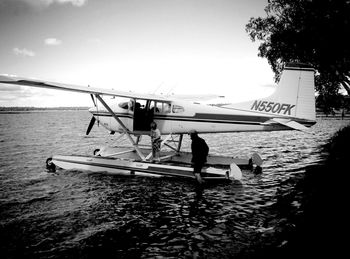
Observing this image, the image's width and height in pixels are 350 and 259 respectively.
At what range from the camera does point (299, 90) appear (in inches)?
368

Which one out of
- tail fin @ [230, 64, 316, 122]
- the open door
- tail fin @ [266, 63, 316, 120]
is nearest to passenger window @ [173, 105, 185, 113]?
the open door

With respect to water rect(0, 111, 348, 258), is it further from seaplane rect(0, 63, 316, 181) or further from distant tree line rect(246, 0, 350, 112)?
distant tree line rect(246, 0, 350, 112)

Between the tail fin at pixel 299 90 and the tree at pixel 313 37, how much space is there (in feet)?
18.0

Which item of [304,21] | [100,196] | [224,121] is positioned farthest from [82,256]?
[304,21]

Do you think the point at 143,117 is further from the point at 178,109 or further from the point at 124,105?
the point at 178,109

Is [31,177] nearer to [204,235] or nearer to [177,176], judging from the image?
[177,176]

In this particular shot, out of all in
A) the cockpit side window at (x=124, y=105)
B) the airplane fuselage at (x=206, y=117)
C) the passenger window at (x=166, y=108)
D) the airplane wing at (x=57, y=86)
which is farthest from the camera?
the cockpit side window at (x=124, y=105)

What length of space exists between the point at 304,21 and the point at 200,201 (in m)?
13.9

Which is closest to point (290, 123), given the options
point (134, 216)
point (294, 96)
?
point (294, 96)

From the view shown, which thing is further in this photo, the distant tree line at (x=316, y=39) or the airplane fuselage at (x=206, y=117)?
the distant tree line at (x=316, y=39)

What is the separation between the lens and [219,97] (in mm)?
13961

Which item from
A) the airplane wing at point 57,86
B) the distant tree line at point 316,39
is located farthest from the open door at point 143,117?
the distant tree line at point 316,39

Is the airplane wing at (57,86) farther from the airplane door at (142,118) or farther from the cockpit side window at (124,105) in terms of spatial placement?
the cockpit side window at (124,105)

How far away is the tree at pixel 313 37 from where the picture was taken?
13.2 m
